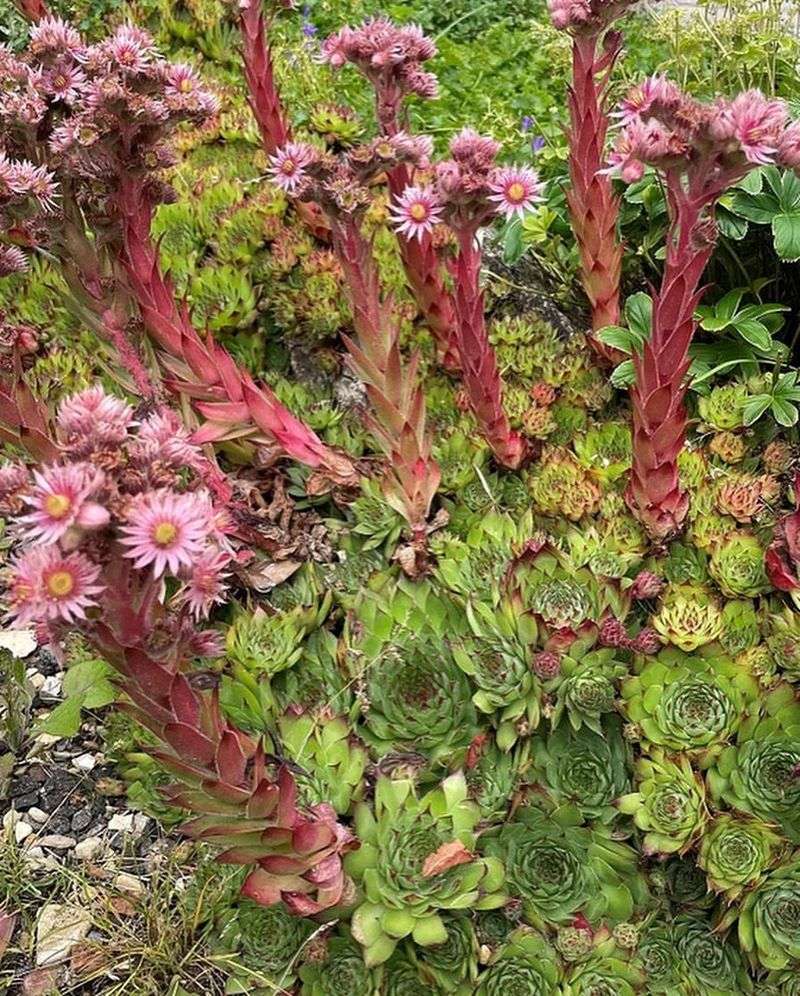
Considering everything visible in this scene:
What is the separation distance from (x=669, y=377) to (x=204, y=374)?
3.71ft

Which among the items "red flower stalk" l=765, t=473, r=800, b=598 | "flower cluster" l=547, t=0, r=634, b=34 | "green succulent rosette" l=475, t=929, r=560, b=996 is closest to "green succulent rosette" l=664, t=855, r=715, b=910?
"green succulent rosette" l=475, t=929, r=560, b=996

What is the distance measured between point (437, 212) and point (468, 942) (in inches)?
61.0

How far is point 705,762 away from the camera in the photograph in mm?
1979

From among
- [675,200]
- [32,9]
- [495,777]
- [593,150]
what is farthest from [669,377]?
[32,9]

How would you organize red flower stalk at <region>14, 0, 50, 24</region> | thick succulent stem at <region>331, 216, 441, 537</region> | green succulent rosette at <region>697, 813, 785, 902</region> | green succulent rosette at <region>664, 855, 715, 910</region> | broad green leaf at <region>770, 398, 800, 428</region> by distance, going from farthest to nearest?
red flower stalk at <region>14, 0, 50, 24</region> < broad green leaf at <region>770, 398, 800, 428</region> < thick succulent stem at <region>331, 216, 441, 537</region> < green succulent rosette at <region>664, 855, 715, 910</region> < green succulent rosette at <region>697, 813, 785, 902</region>

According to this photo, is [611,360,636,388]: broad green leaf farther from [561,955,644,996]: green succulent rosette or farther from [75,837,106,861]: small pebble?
[75,837,106,861]: small pebble

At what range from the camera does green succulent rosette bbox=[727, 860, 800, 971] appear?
177 cm

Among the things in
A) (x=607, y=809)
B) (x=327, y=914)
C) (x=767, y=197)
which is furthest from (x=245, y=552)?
(x=767, y=197)

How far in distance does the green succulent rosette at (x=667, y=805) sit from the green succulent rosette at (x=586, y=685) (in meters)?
0.14

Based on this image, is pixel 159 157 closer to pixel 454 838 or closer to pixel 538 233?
pixel 538 233

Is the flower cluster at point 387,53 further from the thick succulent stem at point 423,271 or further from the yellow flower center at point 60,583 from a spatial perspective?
the yellow flower center at point 60,583

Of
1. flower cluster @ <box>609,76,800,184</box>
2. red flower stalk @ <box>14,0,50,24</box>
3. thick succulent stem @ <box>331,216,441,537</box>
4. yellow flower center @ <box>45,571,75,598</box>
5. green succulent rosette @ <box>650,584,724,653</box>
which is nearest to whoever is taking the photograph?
yellow flower center @ <box>45,571,75,598</box>

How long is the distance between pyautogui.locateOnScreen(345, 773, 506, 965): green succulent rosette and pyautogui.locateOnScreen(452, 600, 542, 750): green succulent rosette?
8.3 inches

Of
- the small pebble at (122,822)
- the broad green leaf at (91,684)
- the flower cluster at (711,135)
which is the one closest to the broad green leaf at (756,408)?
the flower cluster at (711,135)
